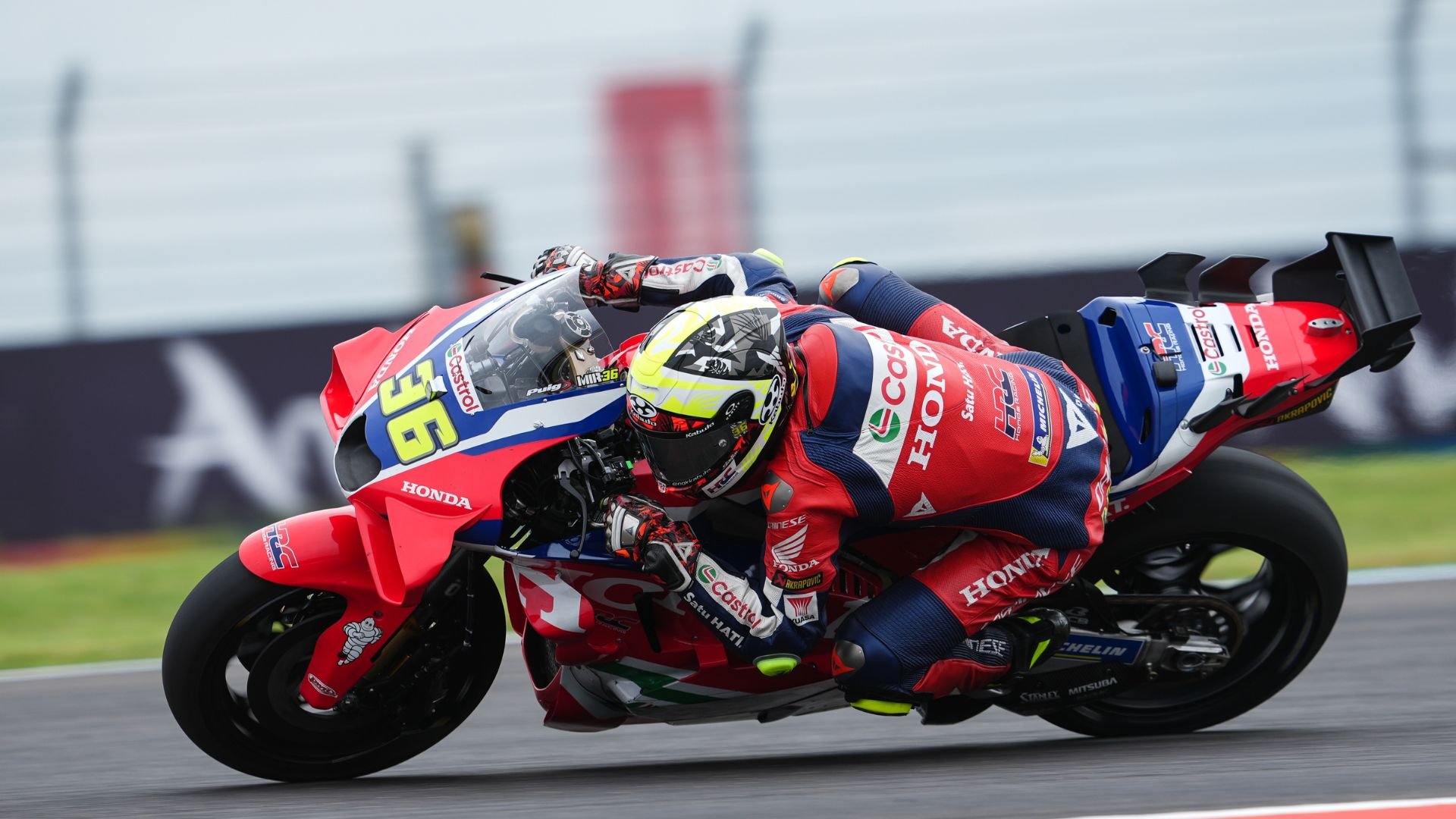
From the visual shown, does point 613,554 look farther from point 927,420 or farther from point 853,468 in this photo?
point 927,420

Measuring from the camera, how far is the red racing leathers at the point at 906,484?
359cm

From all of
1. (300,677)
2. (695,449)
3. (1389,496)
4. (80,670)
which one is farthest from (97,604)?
(1389,496)

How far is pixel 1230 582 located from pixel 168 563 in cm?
537

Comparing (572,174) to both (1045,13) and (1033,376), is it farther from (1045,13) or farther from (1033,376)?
(1033,376)

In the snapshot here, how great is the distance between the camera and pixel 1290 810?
3.44 m

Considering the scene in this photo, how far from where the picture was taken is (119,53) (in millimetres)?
9711

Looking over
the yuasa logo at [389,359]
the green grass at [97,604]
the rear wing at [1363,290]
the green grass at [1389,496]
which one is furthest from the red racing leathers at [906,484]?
the green grass at [1389,496]

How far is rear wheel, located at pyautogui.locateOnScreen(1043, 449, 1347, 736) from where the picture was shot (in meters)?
4.03

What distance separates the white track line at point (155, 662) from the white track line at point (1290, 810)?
121 inches

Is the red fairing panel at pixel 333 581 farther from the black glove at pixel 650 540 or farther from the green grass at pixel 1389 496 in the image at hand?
the green grass at pixel 1389 496

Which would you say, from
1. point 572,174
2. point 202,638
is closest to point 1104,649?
point 202,638

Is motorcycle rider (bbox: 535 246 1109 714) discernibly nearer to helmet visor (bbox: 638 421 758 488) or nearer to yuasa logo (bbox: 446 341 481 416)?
helmet visor (bbox: 638 421 758 488)

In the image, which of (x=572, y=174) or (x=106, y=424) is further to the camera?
(x=572, y=174)

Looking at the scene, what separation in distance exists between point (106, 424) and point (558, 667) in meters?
4.86
